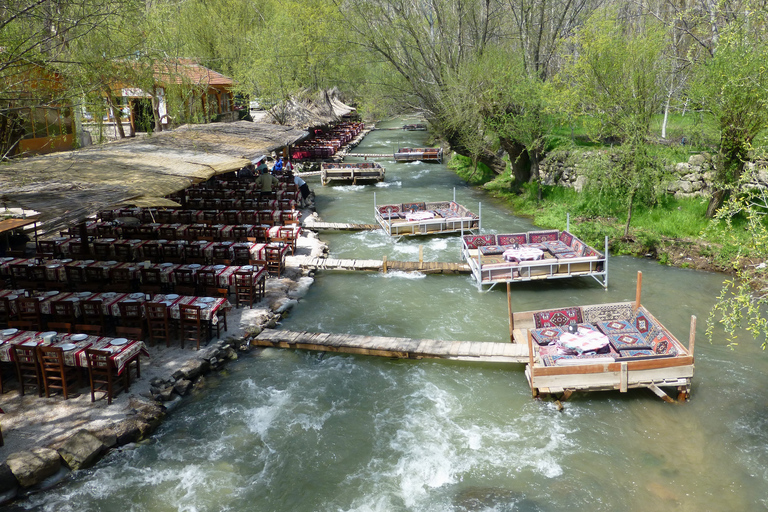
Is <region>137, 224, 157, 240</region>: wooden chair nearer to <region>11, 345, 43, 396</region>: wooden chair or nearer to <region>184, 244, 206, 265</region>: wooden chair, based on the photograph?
<region>184, 244, 206, 265</region>: wooden chair

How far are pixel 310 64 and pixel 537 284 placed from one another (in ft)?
91.2

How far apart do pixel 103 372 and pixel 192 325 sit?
8.48 feet

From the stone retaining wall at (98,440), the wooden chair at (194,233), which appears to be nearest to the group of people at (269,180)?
the wooden chair at (194,233)

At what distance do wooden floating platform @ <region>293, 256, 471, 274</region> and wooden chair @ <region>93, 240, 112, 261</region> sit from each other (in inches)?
196

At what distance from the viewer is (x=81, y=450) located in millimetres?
7848

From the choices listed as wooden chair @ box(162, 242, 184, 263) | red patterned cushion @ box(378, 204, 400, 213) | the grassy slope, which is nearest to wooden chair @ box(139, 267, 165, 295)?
wooden chair @ box(162, 242, 184, 263)

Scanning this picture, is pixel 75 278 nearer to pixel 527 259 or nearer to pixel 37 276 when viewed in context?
pixel 37 276

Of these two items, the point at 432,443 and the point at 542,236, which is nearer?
the point at 432,443

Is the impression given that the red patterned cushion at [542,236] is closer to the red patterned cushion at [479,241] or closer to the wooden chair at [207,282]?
the red patterned cushion at [479,241]

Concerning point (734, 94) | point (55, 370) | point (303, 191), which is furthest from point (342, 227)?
point (734, 94)

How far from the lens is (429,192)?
27.5 metres

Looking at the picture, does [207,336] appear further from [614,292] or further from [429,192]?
[429,192]

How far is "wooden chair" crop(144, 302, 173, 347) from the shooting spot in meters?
10.6

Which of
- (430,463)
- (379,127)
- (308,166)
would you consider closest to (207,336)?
(430,463)
